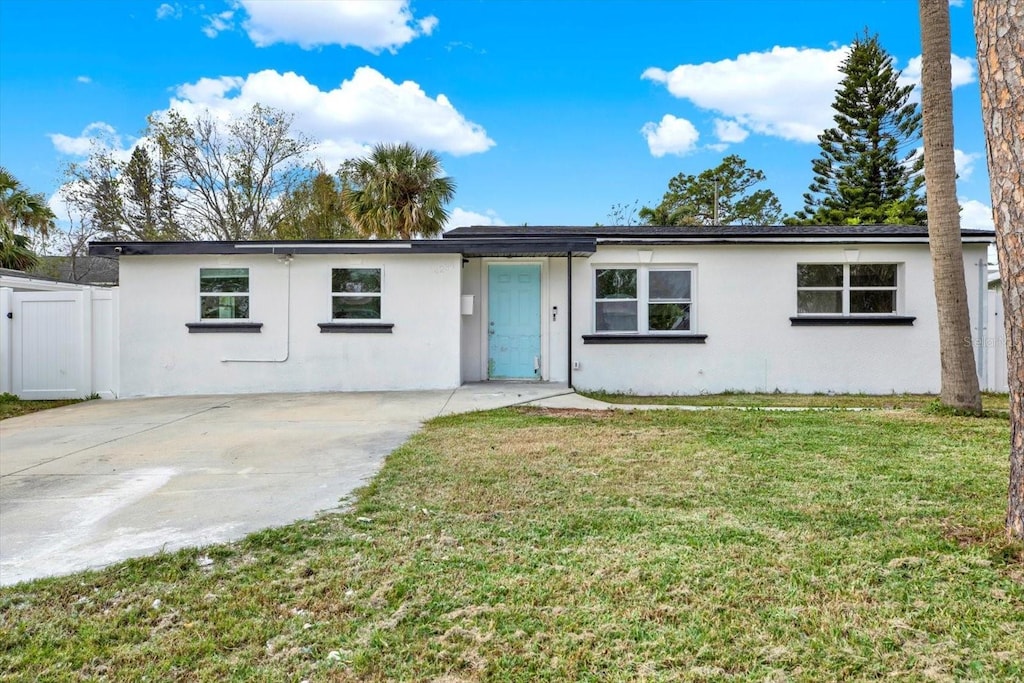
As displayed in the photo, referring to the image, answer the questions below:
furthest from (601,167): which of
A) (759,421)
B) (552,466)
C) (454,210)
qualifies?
(552,466)

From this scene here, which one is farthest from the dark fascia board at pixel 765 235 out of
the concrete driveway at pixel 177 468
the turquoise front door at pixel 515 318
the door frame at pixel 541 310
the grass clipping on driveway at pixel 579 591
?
the grass clipping on driveway at pixel 579 591

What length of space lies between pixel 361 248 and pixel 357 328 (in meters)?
1.41

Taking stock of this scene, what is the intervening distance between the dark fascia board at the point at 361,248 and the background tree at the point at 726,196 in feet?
92.1

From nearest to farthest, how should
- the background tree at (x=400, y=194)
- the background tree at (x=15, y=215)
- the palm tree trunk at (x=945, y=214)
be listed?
the palm tree trunk at (x=945, y=214) → the background tree at (x=15, y=215) → the background tree at (x=400, y=194)

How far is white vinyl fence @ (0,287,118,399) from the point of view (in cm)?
1020

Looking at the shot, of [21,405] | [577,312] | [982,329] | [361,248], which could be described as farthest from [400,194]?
[982,329]

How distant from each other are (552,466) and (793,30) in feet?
70.8

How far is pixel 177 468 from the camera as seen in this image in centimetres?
508

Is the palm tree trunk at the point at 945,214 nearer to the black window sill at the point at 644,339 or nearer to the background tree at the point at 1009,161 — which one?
the black window sill at the point at 644,339

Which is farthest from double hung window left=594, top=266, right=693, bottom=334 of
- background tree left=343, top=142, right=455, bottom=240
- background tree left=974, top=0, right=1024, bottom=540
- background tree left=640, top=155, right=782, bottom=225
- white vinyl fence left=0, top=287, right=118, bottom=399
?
background tree left=640, top=155, right=782, bottom=225

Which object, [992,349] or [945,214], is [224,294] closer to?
[945,214]

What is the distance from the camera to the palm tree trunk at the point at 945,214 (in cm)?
728

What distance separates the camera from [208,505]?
3.96 metres

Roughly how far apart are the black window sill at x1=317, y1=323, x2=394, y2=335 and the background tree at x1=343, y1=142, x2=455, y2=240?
1068 centimetres
